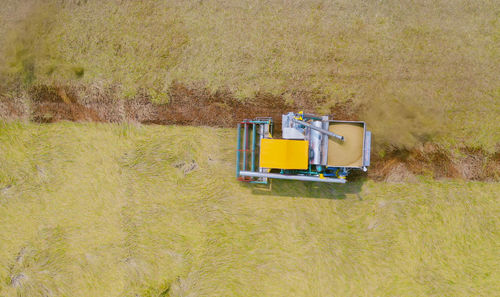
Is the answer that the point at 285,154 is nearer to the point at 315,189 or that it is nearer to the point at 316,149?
the point at 316,149

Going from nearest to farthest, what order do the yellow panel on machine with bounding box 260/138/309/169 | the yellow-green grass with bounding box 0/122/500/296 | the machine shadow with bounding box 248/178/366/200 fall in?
the yellow panel on machine with bounding box 260/138/309/169
the yellow-green grass with bounding box 0/122/500/296
the machine shadow with bounding box 248/178/366/200

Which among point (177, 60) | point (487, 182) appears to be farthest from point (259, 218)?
point (487, 182)

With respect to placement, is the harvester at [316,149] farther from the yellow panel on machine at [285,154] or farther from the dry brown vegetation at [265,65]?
the dry brown vegetation at [265,65]

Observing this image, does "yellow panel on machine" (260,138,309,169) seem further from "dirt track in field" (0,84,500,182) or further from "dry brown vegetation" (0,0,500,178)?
"dry brown vegetation" (0,0,500,178)

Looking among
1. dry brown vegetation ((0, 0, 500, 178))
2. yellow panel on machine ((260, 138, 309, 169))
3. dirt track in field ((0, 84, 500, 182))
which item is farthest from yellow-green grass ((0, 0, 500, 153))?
yellow panel on machine ((260, 138, 309, 169))

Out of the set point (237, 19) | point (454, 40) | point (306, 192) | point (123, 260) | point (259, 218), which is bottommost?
point (123, 260)

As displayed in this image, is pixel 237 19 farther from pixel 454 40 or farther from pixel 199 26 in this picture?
pixel 454 40

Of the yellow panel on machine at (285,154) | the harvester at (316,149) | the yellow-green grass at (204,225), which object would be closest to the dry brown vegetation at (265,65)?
the yellow-green grass at (204,225)
